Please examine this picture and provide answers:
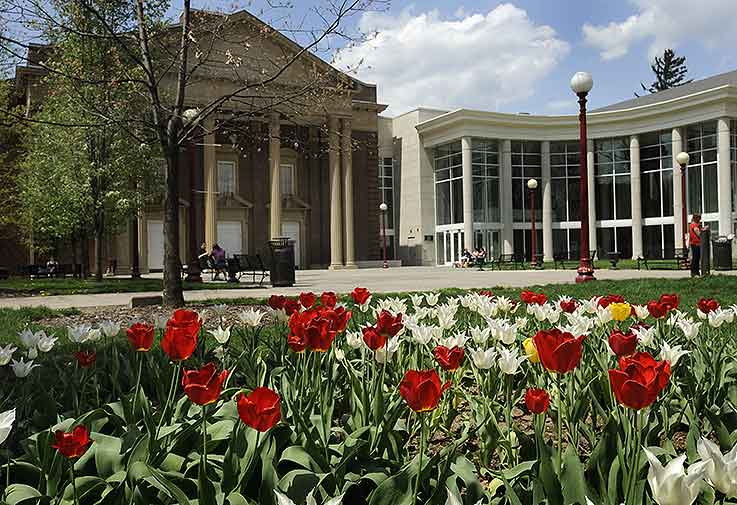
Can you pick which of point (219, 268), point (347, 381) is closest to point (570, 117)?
point (219, 268)

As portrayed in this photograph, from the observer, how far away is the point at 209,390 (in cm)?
203

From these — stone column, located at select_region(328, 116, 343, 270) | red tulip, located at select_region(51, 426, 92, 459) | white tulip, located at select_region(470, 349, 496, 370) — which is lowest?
red tulip, located at select_region(51, 426, 92, 459)

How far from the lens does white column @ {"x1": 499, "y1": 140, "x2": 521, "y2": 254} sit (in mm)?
49188

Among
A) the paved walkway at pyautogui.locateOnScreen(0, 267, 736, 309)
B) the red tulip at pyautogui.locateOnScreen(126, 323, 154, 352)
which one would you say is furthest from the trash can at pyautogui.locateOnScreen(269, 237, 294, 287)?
the red tulip at pyautogui.locateOnScreen(126, 323, 154, 352)

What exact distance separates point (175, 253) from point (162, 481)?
976 cm

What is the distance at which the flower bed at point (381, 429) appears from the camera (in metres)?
1.96

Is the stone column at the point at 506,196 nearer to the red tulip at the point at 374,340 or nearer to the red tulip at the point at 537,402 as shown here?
the red tulip at the point at 374,340

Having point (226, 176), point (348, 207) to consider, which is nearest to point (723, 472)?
point (348, 207)

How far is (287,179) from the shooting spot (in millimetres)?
48969

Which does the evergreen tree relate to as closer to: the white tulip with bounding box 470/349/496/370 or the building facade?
the building facade

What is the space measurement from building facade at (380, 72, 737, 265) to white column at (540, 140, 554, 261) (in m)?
0.08

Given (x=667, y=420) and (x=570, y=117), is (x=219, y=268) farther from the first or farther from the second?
(x=570, y=117)

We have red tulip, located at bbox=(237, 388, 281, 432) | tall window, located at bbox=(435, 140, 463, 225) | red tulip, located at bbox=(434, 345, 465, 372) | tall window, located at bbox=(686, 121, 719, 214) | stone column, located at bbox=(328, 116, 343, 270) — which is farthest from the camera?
tall window, located at bbox=(435, 140, 463, 225)

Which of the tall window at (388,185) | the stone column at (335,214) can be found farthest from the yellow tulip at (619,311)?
the tall window at (388,185)
